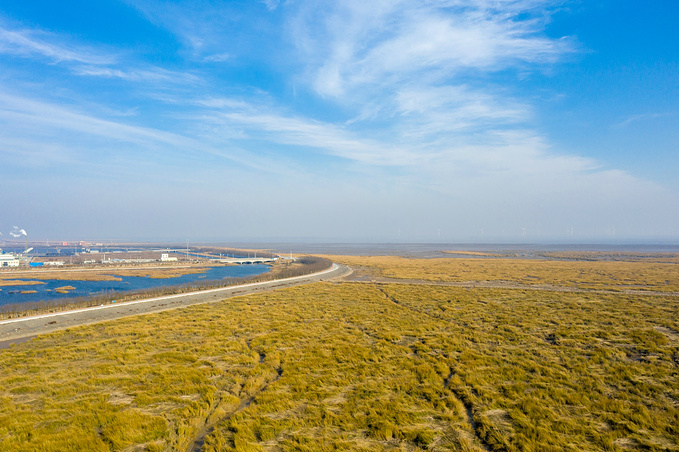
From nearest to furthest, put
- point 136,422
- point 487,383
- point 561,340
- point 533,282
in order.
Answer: point 136,422
point 487,383
point 561,340
point 533,282

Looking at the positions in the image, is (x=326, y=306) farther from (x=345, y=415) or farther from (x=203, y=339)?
(x=345, y=415)

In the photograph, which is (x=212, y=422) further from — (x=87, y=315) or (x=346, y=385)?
(x=87, y=315)

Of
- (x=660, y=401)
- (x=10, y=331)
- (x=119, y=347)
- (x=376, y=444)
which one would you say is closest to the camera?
(x=376, y=444)

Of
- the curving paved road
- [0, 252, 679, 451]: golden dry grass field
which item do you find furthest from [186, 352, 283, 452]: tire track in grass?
the curving paved road

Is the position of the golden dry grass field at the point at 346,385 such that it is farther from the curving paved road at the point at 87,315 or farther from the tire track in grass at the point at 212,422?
the curving paved road at the point at 87,315

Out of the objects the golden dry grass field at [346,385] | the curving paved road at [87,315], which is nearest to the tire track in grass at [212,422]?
the golden dry grass field at [346,385]

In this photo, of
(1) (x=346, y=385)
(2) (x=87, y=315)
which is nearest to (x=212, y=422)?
(1) (x=346, y=385)

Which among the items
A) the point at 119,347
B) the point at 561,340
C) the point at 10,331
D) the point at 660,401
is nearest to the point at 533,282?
the point at 561,340

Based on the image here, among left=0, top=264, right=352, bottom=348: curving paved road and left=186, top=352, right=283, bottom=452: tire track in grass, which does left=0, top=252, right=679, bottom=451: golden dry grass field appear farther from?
left=0, top=264, right=352, bottom=348: curving paved road

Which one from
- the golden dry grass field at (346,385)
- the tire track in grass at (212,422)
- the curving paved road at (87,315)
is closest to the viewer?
the tire track in grass at (212,422)
